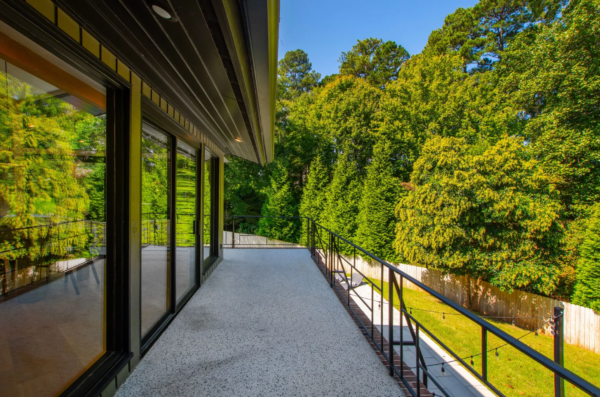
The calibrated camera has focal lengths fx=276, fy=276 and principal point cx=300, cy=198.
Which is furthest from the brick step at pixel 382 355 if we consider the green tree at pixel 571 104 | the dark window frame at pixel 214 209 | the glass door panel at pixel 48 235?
the green tree at pixel 571 104

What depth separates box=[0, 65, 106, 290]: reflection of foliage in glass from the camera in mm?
1175

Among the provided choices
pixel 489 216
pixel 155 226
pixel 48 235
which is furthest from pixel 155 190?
pixel 489 216

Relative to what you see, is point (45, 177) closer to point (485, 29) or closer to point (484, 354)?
point (484, 354)

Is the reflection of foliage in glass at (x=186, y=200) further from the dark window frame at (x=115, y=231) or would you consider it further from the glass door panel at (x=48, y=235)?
the glass door panel at (x=48, y=235)

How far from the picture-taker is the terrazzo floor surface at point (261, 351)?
1.75m

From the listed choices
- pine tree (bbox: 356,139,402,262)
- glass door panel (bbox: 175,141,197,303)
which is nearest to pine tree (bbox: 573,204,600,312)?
pine tree (bbox: 356,139,402,262)

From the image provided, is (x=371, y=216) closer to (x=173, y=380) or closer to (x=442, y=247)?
(x=442, y=247)

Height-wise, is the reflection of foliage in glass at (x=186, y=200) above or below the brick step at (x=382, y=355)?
above

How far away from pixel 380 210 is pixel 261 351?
1225cm

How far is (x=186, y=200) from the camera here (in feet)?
10.5

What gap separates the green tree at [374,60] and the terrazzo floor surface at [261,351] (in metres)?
18.8

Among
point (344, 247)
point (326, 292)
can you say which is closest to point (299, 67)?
point (344, 247)

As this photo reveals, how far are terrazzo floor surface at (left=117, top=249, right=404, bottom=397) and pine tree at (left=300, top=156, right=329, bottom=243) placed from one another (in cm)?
1230

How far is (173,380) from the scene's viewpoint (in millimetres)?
1821
